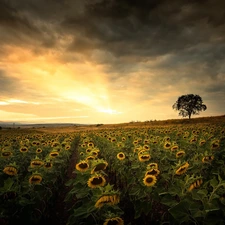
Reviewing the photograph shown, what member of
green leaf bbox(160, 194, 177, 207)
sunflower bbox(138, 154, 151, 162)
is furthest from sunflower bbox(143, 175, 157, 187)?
sunflower bbox(138, 154, 151, 162)

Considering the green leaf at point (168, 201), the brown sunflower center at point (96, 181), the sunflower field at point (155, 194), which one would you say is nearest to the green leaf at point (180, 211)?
the sunflower field at point (155, 194)

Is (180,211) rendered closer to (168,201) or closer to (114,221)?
(168,201)

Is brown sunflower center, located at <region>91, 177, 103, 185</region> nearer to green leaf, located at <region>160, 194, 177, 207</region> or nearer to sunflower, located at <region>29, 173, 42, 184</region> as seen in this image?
green leaf, located at <region>160, 194, 177, 207</region>

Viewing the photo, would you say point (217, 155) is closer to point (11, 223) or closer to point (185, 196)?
point (185, 196)

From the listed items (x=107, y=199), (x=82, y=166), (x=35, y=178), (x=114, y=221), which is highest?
(x=82, y=166)

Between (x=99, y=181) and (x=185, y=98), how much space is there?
286ft

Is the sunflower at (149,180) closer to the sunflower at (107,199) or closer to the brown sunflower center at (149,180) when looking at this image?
the brown sunflower center at (149,180)

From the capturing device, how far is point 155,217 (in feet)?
18.8

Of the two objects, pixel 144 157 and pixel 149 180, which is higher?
pixel 144 157

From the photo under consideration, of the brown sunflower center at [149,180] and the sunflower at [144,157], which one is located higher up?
the sunflower at [144,157]

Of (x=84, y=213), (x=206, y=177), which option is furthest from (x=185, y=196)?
(x=206, y=177)

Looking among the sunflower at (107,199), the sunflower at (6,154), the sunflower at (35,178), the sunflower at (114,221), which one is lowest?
the sunflower at (114,221)

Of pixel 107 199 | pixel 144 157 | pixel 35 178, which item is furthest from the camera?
pixel 144 157

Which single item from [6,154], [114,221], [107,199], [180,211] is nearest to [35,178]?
[107,199]
